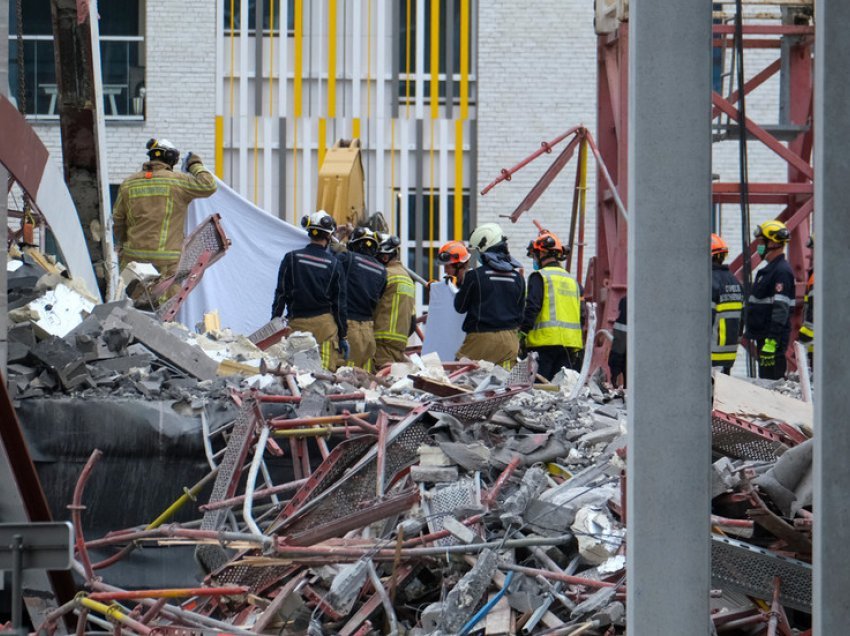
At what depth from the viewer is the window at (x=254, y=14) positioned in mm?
22062

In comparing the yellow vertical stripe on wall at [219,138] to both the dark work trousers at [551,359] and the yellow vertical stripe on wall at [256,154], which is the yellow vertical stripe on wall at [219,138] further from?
the dark work trousers at [551,359]

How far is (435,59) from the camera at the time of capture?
22203mm

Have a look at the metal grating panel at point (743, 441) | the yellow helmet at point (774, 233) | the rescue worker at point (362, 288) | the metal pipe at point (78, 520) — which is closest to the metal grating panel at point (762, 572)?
the metal grating panel at point (743, 441)

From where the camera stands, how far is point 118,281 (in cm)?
1230

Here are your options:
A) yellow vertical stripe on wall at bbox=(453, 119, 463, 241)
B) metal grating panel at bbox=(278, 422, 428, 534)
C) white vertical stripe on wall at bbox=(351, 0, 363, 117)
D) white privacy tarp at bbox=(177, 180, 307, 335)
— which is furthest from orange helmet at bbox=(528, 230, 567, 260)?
white vertical stripe on wall at bbox=(351, 0, 363, 117)

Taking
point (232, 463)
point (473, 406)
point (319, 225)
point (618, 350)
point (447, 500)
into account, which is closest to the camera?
point (447, 500)

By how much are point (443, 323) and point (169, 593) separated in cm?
778

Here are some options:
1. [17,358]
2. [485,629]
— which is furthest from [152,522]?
[485,629]

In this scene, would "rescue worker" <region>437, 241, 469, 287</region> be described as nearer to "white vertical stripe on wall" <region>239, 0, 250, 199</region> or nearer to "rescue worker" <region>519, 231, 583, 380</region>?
"rescue worker" <region>519, 231, 583, 380</region>

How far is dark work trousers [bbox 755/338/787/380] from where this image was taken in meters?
14.2

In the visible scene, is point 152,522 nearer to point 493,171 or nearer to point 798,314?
point 798,314

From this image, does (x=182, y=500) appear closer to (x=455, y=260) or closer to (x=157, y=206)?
(x=157, y=206)

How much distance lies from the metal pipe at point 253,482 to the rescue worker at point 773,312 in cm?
777
